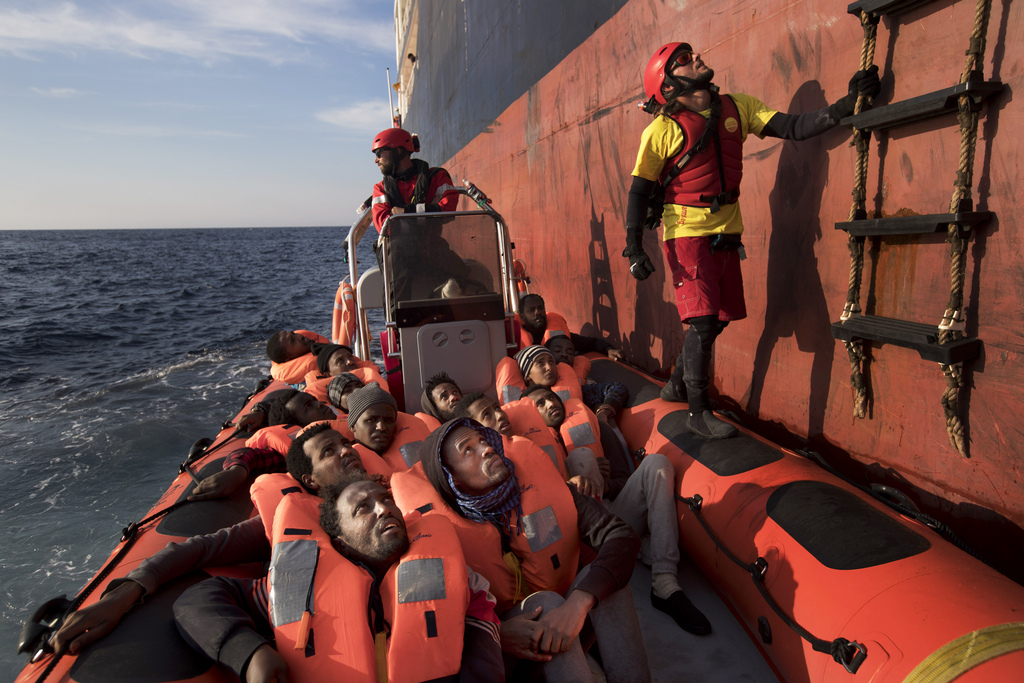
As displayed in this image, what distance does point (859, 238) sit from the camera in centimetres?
238

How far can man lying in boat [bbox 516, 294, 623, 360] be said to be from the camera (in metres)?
4.77

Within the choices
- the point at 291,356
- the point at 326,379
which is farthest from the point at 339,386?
the point at 291,356

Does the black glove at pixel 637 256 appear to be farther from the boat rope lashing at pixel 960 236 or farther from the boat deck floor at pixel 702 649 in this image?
the boat deck floor at pixel 702 649

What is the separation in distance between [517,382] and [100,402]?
24.1 ft

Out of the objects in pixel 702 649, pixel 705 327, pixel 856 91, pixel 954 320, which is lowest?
pixel 702 649

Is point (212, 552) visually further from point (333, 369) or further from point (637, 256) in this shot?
point (333, 369)

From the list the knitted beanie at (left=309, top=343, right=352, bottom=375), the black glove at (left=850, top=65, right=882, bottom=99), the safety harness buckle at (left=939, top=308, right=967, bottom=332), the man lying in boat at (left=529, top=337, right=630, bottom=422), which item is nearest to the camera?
the safety harness buckle at (left=939, top=308, right=967, bottom=332)

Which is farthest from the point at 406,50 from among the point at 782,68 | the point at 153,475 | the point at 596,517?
the point at 596,517

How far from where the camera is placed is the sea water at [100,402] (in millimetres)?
4207

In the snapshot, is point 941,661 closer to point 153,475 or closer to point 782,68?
point 782,68

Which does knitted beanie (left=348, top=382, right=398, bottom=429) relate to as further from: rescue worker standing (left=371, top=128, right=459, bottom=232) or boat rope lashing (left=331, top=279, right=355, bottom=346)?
boat rope lashing (left=331, top=279, right=355, bottom=346)

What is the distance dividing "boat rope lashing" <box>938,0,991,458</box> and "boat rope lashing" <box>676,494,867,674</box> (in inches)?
33.9

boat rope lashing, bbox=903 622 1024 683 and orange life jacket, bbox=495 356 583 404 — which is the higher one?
orange life jacket, bbox=495 356 583 404

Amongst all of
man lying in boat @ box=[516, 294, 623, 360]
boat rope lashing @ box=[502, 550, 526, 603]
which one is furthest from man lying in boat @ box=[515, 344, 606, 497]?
man lying in boat @ box=[516, 294, 623, 360]
